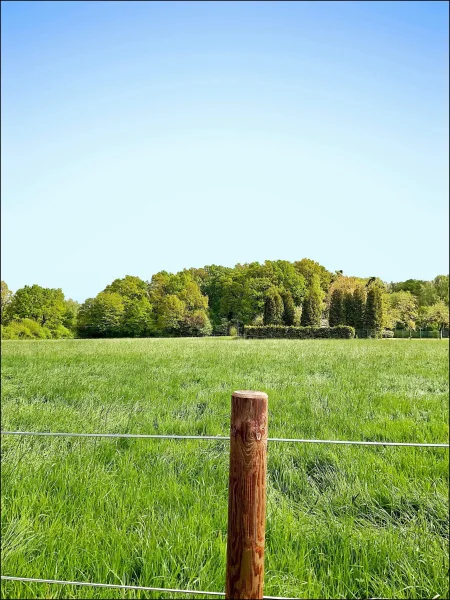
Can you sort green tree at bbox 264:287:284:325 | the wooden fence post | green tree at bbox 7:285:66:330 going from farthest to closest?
1. green tree at bbox 264:287:284:325
2. green tree at bbox 7:285:66:330
3. the wooden fence post

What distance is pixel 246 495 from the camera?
1135mm

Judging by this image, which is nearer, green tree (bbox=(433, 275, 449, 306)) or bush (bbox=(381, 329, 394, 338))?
bush (bbox=(381, 329, 394, 338))

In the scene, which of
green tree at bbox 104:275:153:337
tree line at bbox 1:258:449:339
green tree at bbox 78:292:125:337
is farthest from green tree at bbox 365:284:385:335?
green tree at bbox 78:292:125:337

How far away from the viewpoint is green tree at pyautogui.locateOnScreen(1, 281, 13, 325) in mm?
9388

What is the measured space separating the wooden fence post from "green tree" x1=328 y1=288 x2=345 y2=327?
9.61 m

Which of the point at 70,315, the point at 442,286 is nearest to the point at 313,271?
the point at 442,286

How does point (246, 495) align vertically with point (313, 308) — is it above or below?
below

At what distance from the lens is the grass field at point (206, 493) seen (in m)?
1.98

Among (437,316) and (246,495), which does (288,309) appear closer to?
(437,316)

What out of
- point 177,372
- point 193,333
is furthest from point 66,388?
point 193,333

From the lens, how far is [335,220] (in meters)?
13.8

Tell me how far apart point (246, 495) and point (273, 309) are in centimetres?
909

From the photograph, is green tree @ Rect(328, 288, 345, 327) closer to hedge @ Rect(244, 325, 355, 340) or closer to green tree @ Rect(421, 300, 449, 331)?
hedge @ Rect(244, 325, 355, 340)

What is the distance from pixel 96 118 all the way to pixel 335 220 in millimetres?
7766
